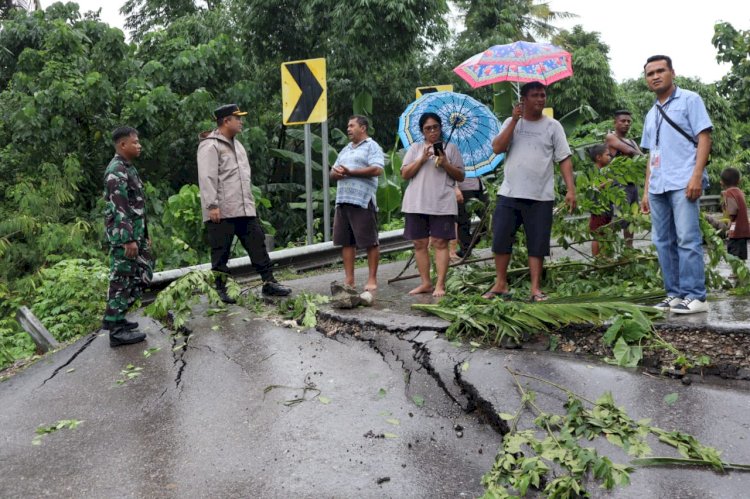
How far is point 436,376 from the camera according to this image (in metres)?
4.49

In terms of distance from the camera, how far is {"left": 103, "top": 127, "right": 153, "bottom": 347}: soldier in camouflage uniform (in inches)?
230

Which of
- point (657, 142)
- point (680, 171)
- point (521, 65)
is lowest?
point (680, 171)

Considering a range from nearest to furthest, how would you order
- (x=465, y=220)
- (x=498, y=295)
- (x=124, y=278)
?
1. (x=124, y=278)
2. (x=498, y=295)
3. (x=465, y=220)

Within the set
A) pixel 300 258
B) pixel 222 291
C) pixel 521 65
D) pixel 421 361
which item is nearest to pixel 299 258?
pixel 300 258

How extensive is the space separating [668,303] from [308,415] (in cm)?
270

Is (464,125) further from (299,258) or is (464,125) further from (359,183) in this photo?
(299,258)

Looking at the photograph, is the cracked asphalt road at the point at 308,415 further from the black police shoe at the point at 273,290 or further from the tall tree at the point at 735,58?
the tall tree at the point at 735,58

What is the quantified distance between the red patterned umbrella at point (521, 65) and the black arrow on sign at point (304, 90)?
10.3ft

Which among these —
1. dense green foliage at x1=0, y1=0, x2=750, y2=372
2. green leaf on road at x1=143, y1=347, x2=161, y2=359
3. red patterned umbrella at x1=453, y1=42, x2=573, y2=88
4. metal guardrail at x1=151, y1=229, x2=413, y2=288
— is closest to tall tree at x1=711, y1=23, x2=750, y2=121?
dense green foliage at x1=0, y1=0, x2=750, y2=372

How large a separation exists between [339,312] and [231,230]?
1.53 m

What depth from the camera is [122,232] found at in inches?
230

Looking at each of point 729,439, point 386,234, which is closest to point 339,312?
point 729,439

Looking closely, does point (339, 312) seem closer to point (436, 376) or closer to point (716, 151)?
point (436, 376)

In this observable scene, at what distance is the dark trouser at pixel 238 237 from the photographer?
6.85m
